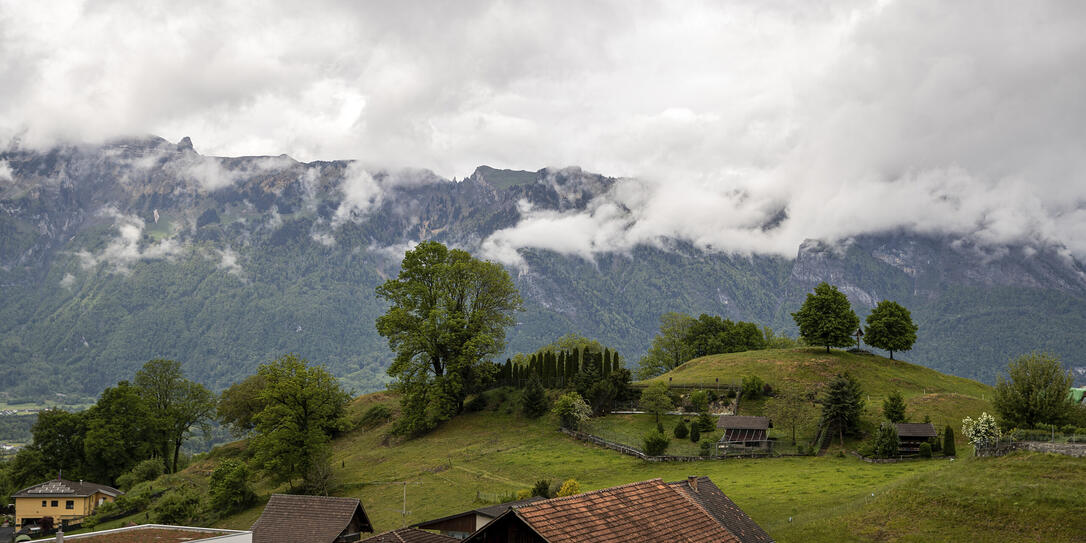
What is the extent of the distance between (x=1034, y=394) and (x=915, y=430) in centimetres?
1039

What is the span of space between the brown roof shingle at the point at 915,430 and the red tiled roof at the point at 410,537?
131 feet

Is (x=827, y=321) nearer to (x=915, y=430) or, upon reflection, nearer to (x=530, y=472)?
(x=915, y=430)

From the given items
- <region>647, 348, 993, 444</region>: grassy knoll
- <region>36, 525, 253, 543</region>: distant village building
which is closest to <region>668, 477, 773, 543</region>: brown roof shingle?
<region>36, 525, 253, 543</region>: distant village building

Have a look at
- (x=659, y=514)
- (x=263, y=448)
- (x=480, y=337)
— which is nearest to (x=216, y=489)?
(x=263, y=448)

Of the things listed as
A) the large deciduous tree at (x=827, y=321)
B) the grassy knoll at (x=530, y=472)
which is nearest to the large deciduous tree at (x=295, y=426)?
the grassy knoll at (x=530, y=472)

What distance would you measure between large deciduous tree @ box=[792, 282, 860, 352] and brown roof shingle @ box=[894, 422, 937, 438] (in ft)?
95.1

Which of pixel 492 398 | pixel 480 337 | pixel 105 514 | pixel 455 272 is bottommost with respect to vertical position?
pixel 105 514

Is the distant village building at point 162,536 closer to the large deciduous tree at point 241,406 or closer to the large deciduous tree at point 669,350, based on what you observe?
the large deciduous tree at point 241,406

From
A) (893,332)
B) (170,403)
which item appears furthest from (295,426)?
(893,332)

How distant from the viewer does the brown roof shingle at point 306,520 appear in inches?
1390

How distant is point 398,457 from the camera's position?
6081 cm

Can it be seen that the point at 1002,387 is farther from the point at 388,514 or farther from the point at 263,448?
the point at 263,448

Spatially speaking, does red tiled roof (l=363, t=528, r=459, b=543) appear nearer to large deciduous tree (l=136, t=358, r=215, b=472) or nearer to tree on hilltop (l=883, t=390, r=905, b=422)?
tree on hilltop (l=883, t=390, r=905, b=422)

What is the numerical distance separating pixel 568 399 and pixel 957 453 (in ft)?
105
